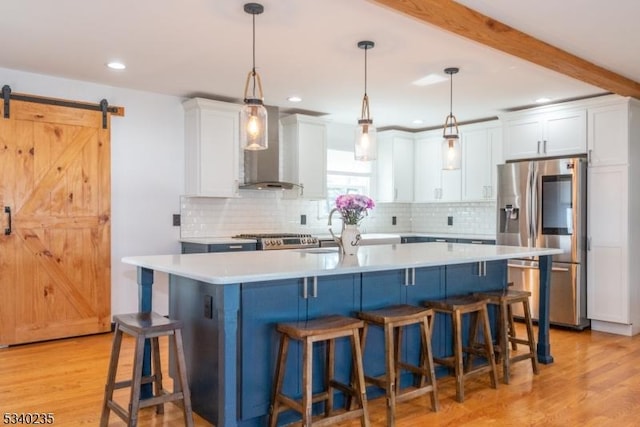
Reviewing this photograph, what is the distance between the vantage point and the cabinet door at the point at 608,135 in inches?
187

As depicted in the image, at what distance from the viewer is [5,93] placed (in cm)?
423

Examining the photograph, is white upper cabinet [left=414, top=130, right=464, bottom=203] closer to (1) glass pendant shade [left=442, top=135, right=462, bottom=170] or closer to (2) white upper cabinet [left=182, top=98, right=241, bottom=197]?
(1) glass pendant shade [left=442, top=135, right=462, bottom=170]

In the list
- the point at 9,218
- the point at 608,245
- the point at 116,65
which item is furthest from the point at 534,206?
the point at 9,218

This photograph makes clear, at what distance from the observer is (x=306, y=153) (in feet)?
19.2

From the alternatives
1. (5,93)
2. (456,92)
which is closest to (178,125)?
Result: (5,93)

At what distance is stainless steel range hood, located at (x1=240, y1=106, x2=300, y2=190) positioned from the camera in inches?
215

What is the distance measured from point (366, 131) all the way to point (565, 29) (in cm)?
142

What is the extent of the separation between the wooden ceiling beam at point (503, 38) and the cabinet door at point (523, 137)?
1028 mm

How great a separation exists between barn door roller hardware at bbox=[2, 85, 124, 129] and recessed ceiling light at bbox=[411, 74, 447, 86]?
9.14 ft

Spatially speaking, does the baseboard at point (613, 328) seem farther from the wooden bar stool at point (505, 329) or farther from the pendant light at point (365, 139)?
the pendant light at point (365, 139)

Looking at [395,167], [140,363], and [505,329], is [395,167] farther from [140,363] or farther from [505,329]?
[140,363]

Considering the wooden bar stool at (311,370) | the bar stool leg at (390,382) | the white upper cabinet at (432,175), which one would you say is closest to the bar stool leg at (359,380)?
the wooden bar stool at (311,370)

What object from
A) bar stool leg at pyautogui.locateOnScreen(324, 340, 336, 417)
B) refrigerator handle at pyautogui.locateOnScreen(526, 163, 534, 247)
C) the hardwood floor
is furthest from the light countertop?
refrigerator handle at pyautogui.locateOnScreen(526, 163, 534, 247)

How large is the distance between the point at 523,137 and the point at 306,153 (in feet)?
7.77
